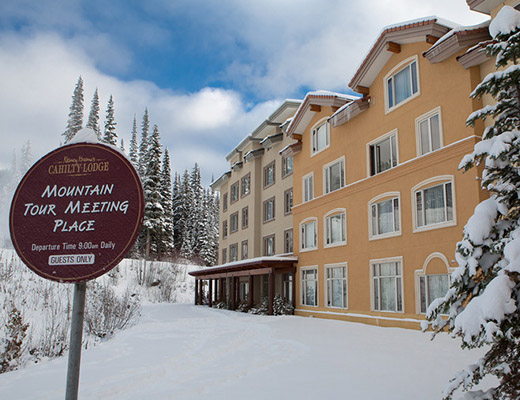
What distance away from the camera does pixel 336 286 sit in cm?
2208

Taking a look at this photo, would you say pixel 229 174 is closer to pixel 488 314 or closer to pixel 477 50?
pixel 477 50

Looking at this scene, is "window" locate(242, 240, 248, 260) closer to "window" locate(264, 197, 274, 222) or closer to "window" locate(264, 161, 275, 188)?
"window" locate(264, 197, 274, 222)

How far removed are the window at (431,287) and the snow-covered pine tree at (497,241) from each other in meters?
11.1

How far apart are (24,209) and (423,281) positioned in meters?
15.4

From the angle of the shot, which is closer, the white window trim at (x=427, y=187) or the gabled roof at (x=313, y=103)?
the white window trim at (x=427, y=187)

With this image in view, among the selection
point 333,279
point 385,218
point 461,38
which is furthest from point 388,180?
point 333,279

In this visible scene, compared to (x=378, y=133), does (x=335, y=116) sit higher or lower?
higher

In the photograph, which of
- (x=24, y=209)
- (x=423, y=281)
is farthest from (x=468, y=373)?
(x=423, y=281)

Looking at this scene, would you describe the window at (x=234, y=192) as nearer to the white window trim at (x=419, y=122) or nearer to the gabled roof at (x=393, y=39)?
the gabled roof at (x=393, y=39)

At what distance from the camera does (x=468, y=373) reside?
5168mm

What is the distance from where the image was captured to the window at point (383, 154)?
1891 cm

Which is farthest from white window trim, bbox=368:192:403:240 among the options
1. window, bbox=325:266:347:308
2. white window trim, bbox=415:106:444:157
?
window, bbox=325:266:347:308

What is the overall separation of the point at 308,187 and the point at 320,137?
3.06 metres

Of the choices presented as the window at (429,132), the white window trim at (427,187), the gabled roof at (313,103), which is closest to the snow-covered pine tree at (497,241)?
the white window trim at (427,187)
